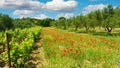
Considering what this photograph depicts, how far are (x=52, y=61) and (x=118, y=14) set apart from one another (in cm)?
4239

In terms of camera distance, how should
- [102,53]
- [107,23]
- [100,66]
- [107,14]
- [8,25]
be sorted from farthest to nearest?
[8,25], [107,14], [107,23], [102,53], [100,66]

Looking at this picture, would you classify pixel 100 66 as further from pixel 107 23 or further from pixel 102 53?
pixel 107 23

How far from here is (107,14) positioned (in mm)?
53125

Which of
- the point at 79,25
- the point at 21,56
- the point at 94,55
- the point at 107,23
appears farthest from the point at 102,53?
the point at 79,25

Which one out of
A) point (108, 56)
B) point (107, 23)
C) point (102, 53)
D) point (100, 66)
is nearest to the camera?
point (100, 66)

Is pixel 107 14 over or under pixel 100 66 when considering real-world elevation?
over

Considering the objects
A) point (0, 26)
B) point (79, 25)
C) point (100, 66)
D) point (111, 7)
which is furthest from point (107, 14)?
point (100, 66)

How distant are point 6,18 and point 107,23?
1053 inches

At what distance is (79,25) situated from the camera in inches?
2854

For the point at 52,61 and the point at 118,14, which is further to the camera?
the point at 118,14

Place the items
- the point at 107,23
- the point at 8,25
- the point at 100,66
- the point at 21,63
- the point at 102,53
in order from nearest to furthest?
the point at 100,66 < the point at 21,63 < the point at 102,53 < the point at 107,23 < the point at 8,25

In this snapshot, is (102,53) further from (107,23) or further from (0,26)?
(0,26)

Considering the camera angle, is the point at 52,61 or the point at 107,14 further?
the point at 107,14

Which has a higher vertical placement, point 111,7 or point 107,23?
point 111,7
